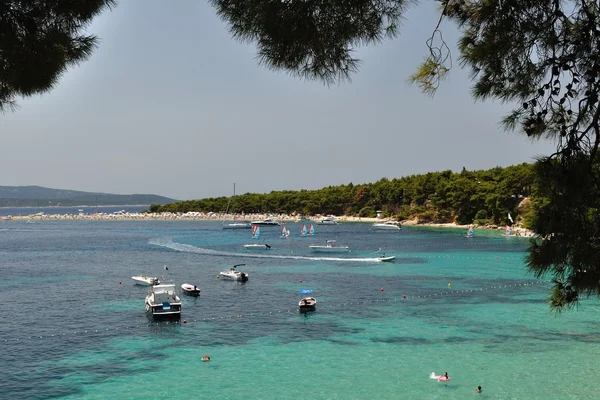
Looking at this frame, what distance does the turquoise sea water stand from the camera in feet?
64.7

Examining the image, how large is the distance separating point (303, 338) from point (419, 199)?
339 feet

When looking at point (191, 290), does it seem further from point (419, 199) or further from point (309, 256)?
point (419, 199)

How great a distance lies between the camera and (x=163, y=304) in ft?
97.4

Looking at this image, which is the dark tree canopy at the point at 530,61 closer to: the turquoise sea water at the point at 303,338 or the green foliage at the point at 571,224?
the green foliage at the point at 571,224

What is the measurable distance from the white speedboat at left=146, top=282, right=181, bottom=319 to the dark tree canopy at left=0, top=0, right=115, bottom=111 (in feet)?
75.3

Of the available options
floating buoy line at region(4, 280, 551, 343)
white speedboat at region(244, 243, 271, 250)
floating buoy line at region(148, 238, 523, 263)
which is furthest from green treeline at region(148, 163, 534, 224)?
white speedboat at region(244, 243, 271, 250)

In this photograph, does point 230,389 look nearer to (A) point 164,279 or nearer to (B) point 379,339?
(B) point 379,339

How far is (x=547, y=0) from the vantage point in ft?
20.7

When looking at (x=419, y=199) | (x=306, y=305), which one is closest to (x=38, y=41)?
(x=306, y=305)

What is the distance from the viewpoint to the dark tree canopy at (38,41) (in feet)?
23.5

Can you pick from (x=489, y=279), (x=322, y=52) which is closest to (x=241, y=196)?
(x=489, y=279)

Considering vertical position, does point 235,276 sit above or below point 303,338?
above

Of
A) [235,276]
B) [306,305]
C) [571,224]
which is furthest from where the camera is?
[235,276]

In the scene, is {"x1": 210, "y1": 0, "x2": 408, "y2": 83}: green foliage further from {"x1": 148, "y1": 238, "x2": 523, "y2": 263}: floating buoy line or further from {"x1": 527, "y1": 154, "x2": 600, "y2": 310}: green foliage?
{"x1": 148, "y1": 238, "x2": 523, "y2": 263}: floating buoy line
